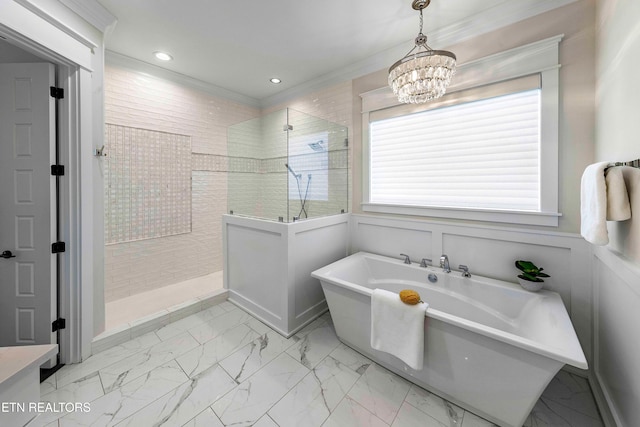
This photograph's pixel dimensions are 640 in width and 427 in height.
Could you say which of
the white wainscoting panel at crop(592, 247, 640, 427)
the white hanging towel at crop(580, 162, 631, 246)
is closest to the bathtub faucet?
the white wainscoting panel at crop(592, 247, 640, 427)

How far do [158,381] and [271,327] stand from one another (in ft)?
3.01

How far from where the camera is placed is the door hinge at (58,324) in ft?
5.79

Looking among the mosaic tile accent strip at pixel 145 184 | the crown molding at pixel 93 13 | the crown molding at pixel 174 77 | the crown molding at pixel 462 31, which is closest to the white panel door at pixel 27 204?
the crown molding at pixel 93 13

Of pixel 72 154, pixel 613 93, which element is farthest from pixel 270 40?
pixel 613 93

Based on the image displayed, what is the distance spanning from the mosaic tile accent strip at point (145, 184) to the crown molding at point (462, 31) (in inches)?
81.2

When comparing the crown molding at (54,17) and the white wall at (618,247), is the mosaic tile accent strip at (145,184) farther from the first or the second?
the white wall at (618,247)

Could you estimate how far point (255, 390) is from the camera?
1.59 meters

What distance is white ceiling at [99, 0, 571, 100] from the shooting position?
1.84 metres

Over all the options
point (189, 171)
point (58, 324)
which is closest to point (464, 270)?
point (58, 324)

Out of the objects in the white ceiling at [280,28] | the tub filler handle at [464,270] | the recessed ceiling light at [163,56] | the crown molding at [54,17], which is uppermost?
the recessed ceiling light at [163,56]

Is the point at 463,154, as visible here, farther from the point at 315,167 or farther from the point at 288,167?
the point at 288,167

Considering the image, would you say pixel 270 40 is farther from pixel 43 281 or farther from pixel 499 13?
pixel 43 281

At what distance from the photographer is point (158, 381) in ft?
5.43

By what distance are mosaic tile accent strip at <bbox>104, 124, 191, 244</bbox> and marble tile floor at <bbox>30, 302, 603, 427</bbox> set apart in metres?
1.28
